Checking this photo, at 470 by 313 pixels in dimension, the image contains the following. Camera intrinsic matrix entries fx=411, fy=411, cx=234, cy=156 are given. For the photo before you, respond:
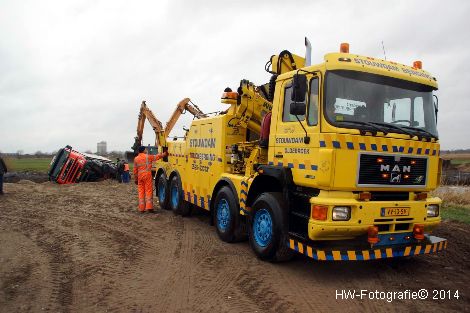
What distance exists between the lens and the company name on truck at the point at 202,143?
8531mm

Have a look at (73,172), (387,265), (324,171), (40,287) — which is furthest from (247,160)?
(73,172)

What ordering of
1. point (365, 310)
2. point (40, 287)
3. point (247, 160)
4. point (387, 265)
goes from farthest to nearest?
point (247, 160), point (387, 265), point (40, 287), point (365, 310)

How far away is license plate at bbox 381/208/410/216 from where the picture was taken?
17.7 ft

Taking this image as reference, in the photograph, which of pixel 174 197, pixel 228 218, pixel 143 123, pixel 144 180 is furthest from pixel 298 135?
pixel 143 123

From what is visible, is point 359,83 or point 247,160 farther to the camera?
point 247,160

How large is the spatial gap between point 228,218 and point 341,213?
284 centimetres

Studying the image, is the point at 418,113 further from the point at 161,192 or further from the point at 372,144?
the point at 161,192

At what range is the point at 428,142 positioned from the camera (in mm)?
5789

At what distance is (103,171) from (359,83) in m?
17.4

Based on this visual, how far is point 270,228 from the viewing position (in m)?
6.11

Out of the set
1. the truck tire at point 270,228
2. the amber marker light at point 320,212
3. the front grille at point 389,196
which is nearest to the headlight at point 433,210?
the front grille at point 389,196

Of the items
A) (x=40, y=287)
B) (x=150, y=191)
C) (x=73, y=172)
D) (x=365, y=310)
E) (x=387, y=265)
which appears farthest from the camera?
(x=73, y=172)

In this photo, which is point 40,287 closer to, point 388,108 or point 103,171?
point 388,108

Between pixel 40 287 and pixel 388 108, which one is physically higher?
pixel 388 108
